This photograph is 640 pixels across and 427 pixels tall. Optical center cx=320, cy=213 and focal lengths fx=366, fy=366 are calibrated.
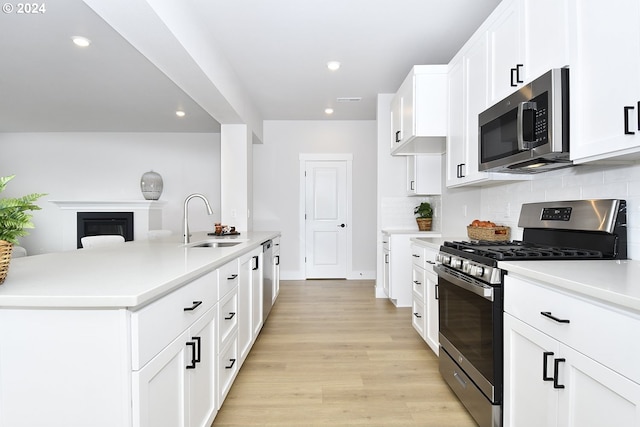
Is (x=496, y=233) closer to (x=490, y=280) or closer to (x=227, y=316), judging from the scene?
(x=490, y=280)

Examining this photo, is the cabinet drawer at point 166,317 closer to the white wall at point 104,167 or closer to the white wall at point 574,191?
the white wall at point 574,191

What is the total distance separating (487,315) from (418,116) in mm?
1957

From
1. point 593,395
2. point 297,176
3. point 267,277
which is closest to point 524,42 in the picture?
point 593,395

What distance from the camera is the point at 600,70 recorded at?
1.40 m

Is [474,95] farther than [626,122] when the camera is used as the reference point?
Yes

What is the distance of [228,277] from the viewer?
6.77 feet

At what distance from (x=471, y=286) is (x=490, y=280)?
18 cm

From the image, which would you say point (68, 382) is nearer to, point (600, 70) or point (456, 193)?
point (600, 70)

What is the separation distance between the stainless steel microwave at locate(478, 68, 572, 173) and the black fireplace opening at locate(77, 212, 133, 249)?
6010 millimetres

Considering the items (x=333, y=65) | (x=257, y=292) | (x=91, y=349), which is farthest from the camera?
(x=333, y=65)

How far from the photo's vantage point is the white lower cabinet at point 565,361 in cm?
100

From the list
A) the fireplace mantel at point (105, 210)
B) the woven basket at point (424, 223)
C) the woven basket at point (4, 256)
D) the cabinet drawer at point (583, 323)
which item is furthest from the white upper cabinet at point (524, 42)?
the fireplace mantel at point (105, 210)

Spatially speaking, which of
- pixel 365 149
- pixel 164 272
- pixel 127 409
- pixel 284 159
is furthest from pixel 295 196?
pixel 127 409

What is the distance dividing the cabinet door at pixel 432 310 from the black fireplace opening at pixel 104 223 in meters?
5.43
